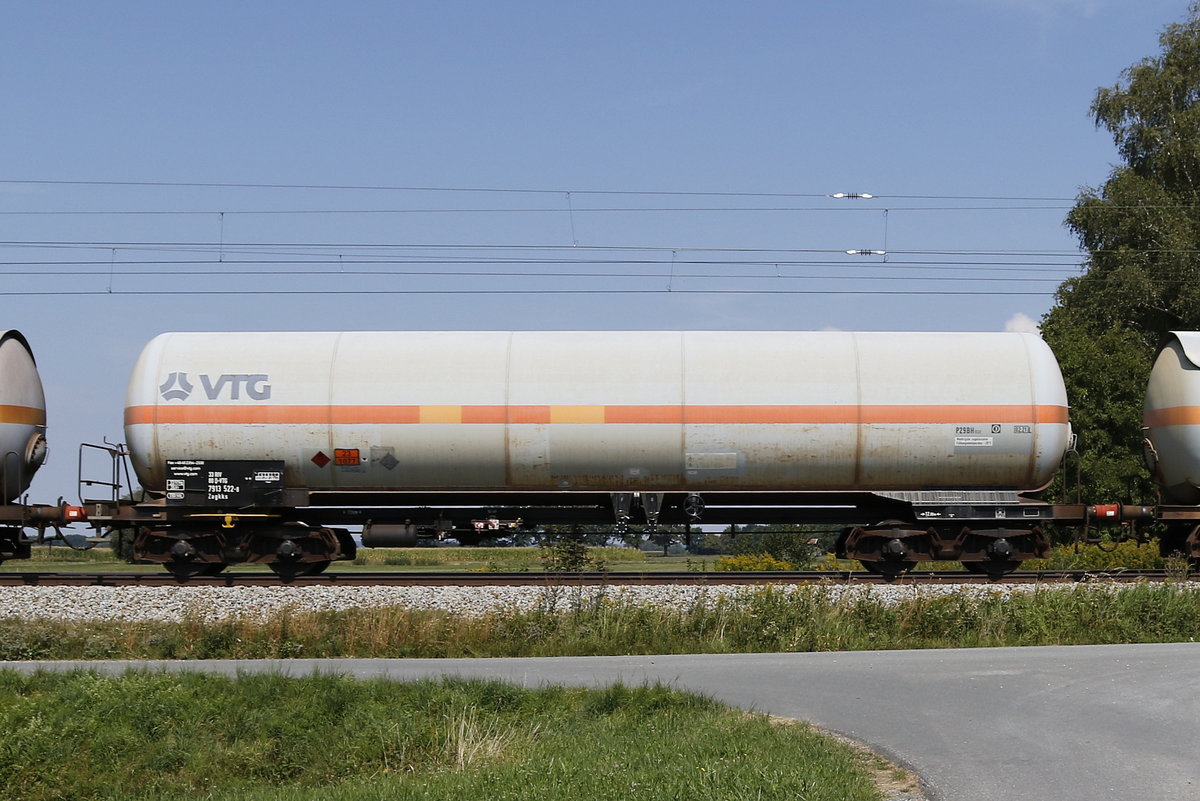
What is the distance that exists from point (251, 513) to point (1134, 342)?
111ft

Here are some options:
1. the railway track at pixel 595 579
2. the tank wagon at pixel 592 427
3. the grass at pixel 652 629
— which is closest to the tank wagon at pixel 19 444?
the railway track at pixel 595 579

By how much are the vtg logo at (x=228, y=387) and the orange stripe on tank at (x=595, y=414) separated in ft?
0.60

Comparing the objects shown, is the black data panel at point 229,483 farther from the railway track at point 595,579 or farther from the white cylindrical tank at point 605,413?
the railway track at point 595,579

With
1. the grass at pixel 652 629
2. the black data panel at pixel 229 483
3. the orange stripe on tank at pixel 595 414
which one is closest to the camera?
the grass at pixel 652 629

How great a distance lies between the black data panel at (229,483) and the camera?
65.7 feet

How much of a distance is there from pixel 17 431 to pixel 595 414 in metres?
10.7

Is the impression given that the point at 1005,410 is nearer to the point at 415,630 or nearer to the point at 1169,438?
the point at 1169,438

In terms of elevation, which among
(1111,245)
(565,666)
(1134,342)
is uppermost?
(1111,245)

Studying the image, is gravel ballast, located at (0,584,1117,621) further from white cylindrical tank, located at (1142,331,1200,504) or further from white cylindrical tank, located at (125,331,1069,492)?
white cylindrical tank, located at (1142,331,1200,504)

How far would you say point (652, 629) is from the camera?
1461cm

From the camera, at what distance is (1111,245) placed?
147ft

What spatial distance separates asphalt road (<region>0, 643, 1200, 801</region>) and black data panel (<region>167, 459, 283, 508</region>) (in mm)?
6739

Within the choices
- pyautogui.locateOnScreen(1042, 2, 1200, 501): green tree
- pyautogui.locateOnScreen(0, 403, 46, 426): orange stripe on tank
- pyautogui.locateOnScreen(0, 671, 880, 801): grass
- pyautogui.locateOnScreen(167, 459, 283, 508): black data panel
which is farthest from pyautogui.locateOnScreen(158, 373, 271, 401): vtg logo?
pyautogui.locateOnScreen(1042, 2, 1200, 501): green tree

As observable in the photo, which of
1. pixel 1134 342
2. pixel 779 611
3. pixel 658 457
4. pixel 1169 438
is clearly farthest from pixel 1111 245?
pixel 779 611
